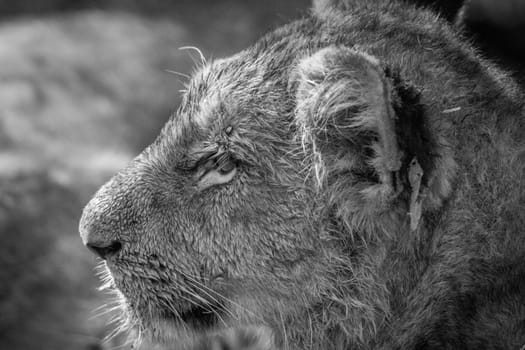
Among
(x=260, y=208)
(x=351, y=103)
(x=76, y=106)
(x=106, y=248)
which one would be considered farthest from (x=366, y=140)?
(x=76, y=106)

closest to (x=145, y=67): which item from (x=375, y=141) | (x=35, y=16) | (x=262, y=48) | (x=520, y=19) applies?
(x=35, y=16)

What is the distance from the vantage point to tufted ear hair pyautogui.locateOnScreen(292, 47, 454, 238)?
2996 millimetres

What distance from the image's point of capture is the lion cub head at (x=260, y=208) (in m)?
3.26

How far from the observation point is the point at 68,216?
6996 millimetres

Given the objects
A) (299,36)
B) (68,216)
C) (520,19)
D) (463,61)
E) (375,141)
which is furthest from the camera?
(520,19)

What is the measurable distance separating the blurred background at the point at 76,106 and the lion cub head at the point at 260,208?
1808 millimetres

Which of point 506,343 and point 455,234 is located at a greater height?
point 455,234

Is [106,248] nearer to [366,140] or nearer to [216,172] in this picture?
[216,172]

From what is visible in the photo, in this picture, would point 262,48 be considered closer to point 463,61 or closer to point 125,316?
point 463,61

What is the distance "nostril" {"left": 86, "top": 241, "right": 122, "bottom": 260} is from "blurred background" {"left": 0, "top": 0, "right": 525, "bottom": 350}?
219 centimetres

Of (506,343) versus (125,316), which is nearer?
(506,343)

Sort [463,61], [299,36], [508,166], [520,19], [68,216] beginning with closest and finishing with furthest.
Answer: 1. [508,166]
2. [463,61]
3. [299,36]
4. [68,216]
5. [520,19]

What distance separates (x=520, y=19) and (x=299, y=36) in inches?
198

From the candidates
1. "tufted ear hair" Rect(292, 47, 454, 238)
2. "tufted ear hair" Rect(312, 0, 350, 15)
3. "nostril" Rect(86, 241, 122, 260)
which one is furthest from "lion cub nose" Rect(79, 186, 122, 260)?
"tufted ear hair" Rect(312, 0, 350, 15)
